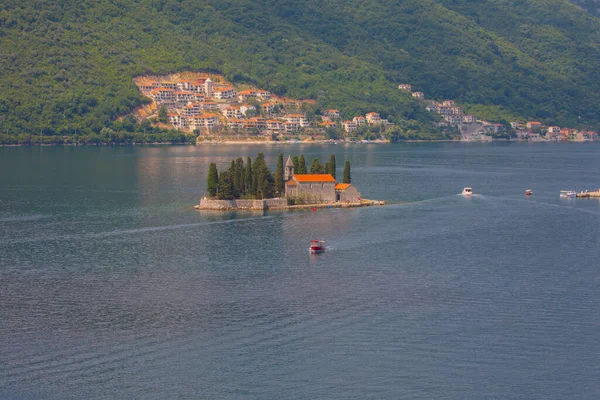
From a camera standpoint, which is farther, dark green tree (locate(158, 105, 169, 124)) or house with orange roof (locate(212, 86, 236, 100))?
house with orange roof (locate(212, 86, 236, 100))

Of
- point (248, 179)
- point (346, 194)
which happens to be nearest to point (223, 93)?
point (248, 179)

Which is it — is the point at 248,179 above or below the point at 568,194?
above

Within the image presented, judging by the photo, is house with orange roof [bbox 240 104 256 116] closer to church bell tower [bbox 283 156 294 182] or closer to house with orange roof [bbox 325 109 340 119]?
house with orange roof [bbox 325 109 340 119]

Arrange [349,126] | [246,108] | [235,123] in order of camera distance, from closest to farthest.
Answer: [235,123] → [246,108] → [349,126]

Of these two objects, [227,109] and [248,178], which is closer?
[248,178]

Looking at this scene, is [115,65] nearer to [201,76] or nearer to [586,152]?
[201,76]

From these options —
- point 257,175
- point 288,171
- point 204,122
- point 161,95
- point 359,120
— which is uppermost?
point 161,95

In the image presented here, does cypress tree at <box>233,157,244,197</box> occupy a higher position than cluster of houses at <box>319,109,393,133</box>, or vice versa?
cluster of houses at <box>319,109,393,133</box>

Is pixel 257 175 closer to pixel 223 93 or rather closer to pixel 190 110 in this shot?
pixel 190 110

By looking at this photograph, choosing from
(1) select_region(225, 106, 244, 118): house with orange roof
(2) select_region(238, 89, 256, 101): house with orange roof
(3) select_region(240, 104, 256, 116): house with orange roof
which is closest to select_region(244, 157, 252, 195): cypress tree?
(1) select_region(225, 106, 244, 118): house with orange roof
